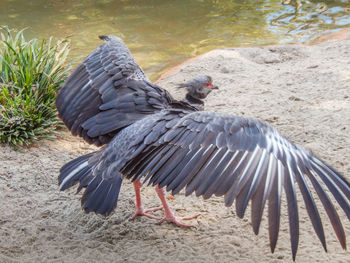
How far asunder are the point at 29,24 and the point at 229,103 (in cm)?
568

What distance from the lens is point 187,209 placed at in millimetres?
3529

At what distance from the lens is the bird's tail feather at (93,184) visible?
8.98 feet

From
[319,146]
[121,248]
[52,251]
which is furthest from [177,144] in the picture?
[319,146]

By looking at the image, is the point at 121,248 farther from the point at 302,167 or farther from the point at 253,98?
the point at 253,98

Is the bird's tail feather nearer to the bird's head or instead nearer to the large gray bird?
the large gray bird

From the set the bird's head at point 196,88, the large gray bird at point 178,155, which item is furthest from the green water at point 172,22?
the large gray bird at point 178,155

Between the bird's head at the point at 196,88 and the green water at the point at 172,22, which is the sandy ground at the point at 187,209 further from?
the green water at the point at 172,22

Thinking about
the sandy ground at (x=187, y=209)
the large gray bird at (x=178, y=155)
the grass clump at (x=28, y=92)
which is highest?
the large gray bird at (x=178, y=155)

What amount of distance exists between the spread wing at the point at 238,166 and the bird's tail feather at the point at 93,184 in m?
0.14

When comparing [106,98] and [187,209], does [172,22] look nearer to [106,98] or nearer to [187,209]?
[106,98]

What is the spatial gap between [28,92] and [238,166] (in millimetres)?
3081

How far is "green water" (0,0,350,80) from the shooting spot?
799cm

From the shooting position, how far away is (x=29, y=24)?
30.4 ft

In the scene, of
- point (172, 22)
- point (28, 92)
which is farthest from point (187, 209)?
point (172, 22)
